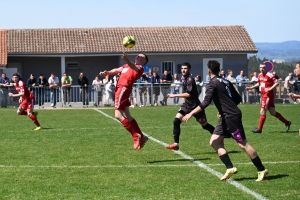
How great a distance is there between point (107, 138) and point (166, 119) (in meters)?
6.75

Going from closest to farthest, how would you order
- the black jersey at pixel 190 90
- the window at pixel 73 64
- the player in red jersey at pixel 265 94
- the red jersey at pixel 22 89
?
the black jersey at pixel 190 90
the player in red jersey at pixel 265 94
the red jersey at pixel 22 89
the window at pixel 73 64

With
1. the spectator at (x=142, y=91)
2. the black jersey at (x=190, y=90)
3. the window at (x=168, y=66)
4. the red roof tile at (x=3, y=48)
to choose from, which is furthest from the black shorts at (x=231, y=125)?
the window at (x=168, y=66)

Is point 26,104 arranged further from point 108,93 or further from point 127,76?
point 108,93

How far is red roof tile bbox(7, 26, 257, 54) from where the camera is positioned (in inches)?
1726

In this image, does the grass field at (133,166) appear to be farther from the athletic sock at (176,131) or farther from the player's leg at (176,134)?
the athletic sock at (176,131)

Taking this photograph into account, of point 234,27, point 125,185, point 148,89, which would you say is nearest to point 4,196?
point 125,185

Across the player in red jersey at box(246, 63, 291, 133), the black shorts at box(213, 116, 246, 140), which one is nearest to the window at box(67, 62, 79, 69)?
the player in red jersey at box(246, 63, 291, 133)

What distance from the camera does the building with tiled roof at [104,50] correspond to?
4353 cm

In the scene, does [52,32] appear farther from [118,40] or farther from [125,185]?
[125,185]

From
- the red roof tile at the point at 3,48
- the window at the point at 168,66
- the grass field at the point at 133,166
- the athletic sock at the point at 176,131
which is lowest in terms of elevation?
the grass field at the point at 133,166

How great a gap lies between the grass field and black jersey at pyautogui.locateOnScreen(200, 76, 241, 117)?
3.33ft

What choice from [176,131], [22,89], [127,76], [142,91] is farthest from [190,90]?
[142,91]

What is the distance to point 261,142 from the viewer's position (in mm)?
15695

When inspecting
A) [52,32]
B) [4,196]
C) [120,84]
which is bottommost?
[4,196]
